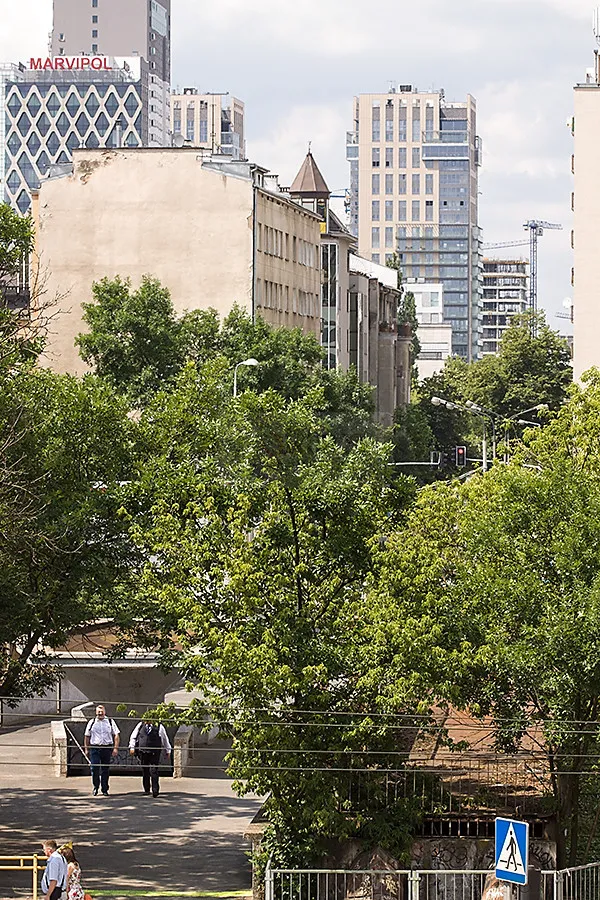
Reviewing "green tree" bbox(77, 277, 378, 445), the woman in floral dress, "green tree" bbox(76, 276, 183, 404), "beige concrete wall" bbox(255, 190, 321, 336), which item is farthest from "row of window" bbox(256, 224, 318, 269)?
the woman in floral dress

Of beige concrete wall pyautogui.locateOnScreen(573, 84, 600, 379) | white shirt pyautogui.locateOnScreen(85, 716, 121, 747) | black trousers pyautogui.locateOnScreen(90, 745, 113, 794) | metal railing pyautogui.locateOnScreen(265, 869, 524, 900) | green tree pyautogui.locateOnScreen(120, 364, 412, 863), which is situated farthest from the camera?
beige concrete wall pyautogui.locateOnScreen(573, 84, 600, 379)

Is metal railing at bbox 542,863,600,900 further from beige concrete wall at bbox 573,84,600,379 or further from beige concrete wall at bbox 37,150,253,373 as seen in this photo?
beige concrete wall at bbox 37,150,253,373

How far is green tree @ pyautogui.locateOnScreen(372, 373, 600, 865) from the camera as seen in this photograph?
993 inches

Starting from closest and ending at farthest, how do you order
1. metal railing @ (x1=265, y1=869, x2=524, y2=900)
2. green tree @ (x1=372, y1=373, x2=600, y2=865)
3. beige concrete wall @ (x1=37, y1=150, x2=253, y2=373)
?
metal railing @ (x1=265, y1=869, x2=524, y2=900) → green tree @ (x1=372, y1=373, x2=600, y2=865) → beige concrete wall @ (x1=37, y1=150, x2=253, y2=373)

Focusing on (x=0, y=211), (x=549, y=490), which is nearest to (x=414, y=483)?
(x=549, y=490)

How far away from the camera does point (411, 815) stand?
25.8 meters

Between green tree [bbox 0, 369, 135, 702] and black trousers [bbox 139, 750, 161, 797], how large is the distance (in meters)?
3.52

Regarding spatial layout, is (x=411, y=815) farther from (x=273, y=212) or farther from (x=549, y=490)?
(x=273, y=212)

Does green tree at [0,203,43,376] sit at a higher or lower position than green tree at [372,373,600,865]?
higher

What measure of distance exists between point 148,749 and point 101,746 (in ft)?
3.15

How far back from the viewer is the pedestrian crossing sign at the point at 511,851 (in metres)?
17.7

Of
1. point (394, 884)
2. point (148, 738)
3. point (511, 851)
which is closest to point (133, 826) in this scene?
point (148, 738)

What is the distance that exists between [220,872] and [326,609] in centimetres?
479

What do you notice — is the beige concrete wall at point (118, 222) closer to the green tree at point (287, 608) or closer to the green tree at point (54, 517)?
the green tree at point (54, 517)
